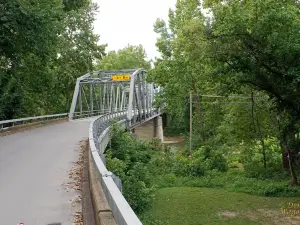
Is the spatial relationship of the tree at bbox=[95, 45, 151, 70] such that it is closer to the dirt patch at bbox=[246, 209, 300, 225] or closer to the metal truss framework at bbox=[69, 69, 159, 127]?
the metal truss framework at bbox=[69, 69, 159, 127]

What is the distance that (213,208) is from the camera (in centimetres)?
1620

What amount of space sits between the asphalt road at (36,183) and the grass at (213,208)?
3834mm

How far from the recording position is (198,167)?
24.8m

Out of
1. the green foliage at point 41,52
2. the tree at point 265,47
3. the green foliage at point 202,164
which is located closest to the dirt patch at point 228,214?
the tree at point 265,47

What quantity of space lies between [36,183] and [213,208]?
9.43 m

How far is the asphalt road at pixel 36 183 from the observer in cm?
636

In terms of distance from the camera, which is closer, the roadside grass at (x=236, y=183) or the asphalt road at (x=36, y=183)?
the asphalt road at (x=36, y=183)

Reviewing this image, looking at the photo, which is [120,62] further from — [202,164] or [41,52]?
[41,52]

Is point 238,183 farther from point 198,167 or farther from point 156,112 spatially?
point 156,112

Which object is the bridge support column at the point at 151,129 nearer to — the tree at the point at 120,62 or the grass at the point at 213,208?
the tree at the point at 120,62

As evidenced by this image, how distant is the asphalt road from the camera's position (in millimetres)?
6359

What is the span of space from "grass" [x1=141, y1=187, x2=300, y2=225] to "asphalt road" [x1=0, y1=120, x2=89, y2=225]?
12.6 ft

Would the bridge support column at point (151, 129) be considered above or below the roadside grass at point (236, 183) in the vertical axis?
above

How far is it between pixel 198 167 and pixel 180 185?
3.35 meters
